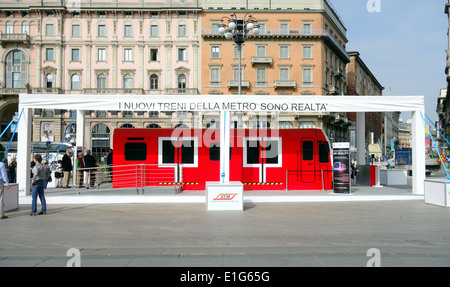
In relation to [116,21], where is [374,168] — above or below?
below

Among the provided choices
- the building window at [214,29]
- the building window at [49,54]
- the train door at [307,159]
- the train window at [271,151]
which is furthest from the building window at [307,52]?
the train window at [271,151]

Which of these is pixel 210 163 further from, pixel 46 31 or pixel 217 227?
pixel 46 31

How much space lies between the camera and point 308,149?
55.8 feet

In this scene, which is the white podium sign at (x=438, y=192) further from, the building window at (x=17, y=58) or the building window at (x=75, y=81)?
the building window at (x=17, y=58)

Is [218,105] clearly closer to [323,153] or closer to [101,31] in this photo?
[323,153]

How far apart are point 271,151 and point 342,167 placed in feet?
10.1

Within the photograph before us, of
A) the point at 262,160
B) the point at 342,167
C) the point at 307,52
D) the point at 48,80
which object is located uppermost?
the point at 307,52

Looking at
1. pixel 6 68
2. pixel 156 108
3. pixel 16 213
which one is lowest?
pixel 16 213

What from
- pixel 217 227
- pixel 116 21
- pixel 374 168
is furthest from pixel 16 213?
pixel 116 21

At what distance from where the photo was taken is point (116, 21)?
56.8 metres

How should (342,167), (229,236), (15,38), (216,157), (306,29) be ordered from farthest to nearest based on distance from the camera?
1. (306,29)
2. (15,38)
3. (216,157)
4. (342,167)
5. (229,236)

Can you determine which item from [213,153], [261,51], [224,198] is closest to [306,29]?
[261,51]

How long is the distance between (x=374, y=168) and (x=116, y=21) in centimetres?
4686

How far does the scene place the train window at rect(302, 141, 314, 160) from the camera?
17000 mm
